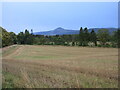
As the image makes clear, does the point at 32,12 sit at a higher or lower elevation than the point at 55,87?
higher

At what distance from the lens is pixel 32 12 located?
405cm

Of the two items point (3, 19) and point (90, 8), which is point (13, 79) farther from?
point (90, 8)

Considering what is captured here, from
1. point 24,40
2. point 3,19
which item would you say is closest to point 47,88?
point 3,19

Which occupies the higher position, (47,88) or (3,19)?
(3,19)

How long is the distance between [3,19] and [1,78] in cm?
124

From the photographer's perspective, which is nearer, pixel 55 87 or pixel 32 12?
pixel 55 87

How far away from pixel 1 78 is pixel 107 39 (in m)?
18.6

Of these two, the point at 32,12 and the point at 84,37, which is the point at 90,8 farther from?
the point at 84,37

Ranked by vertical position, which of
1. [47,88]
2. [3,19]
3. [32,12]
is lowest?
[47,88]

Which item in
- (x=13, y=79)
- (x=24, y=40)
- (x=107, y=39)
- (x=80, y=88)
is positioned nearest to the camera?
(x=80, y=88)

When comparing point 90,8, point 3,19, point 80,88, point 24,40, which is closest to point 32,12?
point 3,19

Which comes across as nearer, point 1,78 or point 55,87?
point 55,87

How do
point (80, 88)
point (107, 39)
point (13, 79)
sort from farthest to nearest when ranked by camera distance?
1. point (107, 39)
2. point (13, 79)
3. point (80, 88)

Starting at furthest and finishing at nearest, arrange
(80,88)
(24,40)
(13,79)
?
1. (24,40)
2. (13,79)
3. (80,88)
